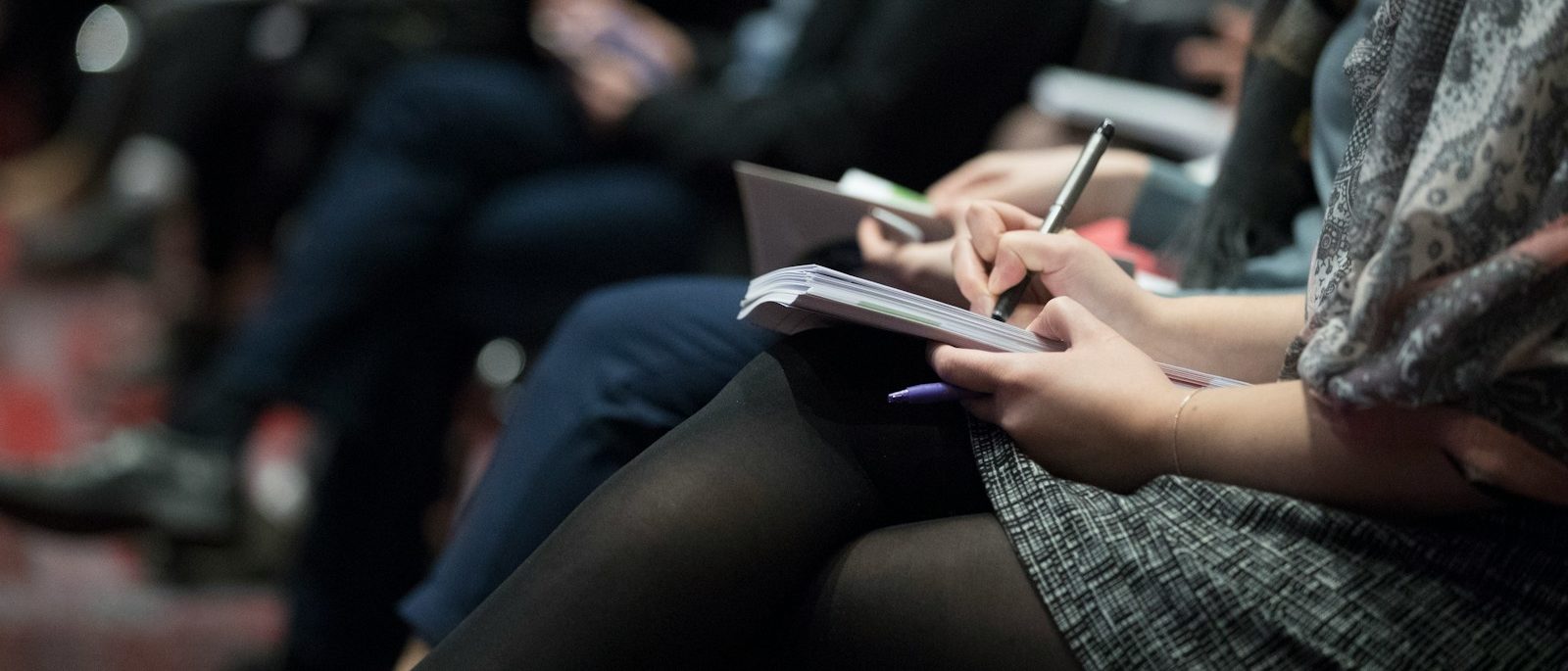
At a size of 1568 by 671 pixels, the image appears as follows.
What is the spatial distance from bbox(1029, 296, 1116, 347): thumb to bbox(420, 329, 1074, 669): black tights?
7 cm

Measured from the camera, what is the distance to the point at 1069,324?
0.67 meters

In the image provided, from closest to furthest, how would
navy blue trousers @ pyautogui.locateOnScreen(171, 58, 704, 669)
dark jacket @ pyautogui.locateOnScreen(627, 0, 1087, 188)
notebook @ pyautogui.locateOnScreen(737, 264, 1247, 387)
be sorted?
notebook @ pyautogui.locateOnScreen(737, 264, 1247, 387), dark jacket @ pyautogui.locateOnScreen(627, 0, 1087, 188), navy blue trousers @ pyautogui.locateOnScreen(171, 58, 704, 669)

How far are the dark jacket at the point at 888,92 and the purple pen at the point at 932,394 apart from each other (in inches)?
34.7

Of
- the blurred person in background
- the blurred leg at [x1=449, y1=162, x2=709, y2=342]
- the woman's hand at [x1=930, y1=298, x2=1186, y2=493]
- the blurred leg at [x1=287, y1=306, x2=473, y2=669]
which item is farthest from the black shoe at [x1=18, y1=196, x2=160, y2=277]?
the woman's hand at [x1=930, y1=298, x2=1186, y2=493]

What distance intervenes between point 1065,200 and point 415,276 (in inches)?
43.8

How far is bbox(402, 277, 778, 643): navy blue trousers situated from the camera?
0.90 meters

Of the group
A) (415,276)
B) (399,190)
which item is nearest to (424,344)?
(415,276)

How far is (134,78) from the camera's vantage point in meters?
2.66

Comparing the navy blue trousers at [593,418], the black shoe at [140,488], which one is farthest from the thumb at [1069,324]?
the black shoe at [140,488]

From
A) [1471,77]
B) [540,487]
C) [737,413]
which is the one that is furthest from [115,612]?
[1471,77]

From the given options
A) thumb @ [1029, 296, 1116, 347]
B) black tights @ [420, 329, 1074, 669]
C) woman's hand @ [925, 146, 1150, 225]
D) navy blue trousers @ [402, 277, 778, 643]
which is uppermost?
thumb @ [1029, 296, 1116, 347]

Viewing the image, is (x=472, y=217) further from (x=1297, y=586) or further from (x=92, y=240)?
(x=92, y=240)

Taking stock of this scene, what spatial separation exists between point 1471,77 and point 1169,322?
0.73 ft

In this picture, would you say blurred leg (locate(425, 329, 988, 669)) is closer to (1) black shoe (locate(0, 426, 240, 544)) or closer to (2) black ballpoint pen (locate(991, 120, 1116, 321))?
(2) black ballpoint pen (locate(991, 120, 1116, 321))
